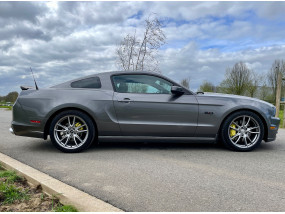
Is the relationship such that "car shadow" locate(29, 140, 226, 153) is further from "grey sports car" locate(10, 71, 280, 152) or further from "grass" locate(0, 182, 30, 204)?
"grass" locate(0, 182, 30, 204)

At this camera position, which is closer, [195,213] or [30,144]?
[195,213]

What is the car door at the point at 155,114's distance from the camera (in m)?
4.56

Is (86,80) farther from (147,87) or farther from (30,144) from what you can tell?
(30,144)

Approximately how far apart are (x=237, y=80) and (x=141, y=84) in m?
26.3

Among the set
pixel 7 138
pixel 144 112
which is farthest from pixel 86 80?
pixel 7 138

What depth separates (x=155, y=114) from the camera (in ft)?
15.0

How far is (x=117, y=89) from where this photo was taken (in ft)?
15.4

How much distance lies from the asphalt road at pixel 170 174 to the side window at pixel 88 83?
3.74 feet

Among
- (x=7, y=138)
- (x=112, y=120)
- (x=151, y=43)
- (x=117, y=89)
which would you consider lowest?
(x=7, y=138)

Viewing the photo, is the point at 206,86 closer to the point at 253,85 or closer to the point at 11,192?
the point at 253,85

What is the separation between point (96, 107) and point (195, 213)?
2.74 m

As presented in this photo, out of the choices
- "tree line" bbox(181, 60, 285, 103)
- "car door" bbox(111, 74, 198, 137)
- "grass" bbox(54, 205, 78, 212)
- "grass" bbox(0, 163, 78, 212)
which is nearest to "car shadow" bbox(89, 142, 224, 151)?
"car door" bbox(111, 74, 198, 137)

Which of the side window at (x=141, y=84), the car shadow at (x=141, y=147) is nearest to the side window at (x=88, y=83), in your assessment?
the side window at (x=141, y=84)

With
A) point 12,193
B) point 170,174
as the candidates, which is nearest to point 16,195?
point 12,193
